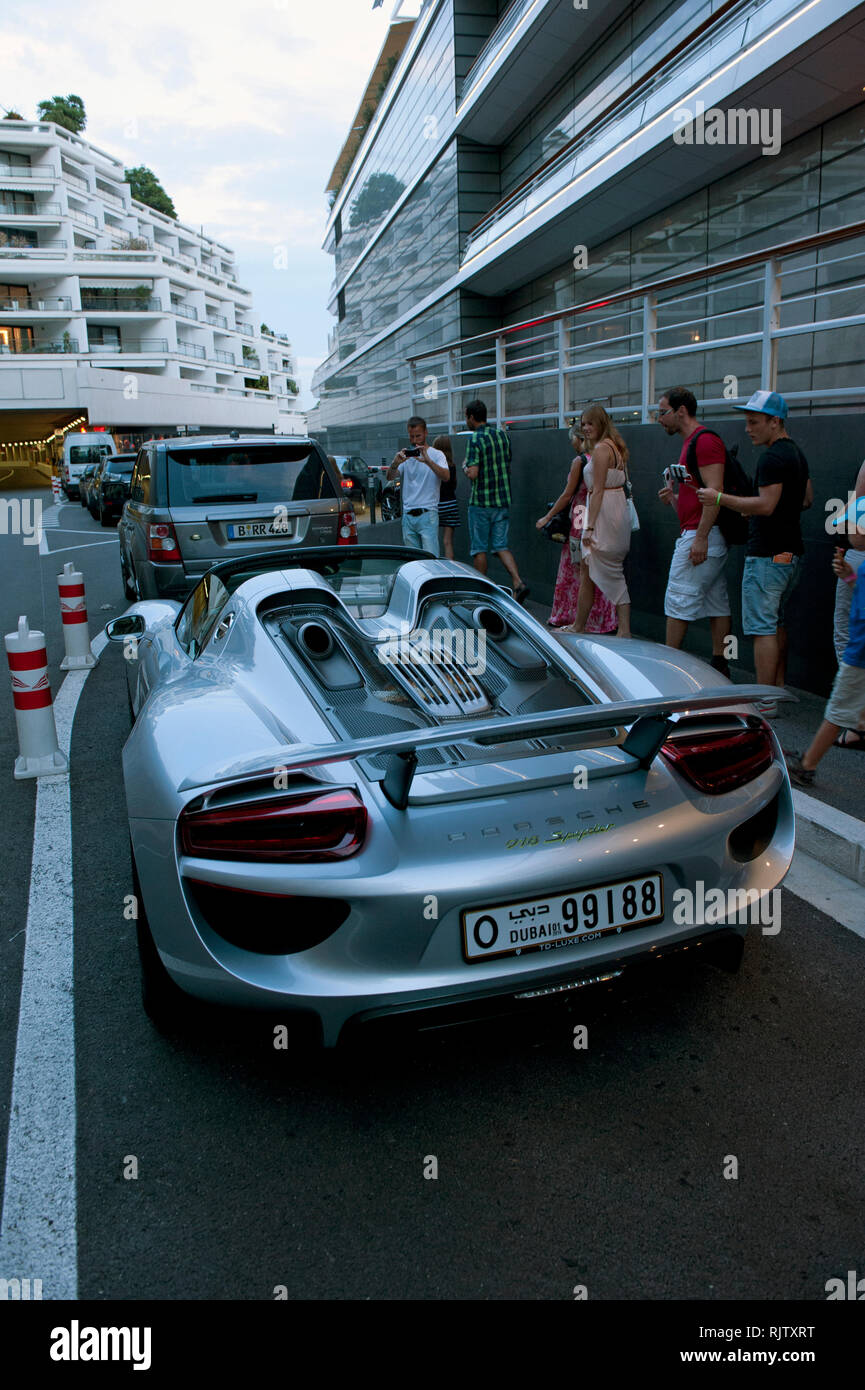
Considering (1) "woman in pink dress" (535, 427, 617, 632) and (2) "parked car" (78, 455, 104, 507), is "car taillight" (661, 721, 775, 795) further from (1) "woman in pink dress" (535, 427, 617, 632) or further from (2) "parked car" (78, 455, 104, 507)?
(2) "parked car" (78, 455, 104, 507)

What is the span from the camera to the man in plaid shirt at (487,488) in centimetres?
952

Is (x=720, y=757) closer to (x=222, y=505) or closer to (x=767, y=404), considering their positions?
(x=767, y=404)

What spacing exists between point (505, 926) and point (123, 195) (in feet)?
326

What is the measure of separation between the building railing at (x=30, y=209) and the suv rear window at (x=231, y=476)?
73.9m

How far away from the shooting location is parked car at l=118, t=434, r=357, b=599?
8359mm

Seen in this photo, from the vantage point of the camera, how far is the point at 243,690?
323cm

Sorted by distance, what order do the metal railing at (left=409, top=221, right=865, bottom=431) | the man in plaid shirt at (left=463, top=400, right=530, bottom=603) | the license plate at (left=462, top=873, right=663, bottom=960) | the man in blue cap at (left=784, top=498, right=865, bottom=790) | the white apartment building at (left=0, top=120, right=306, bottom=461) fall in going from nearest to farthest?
the license plate at (left=462, top=873, right=663, bottom=960), the man in blue cap at (left=784, top=498, right=865, bottom=790), the metal railing at (left=409, top=221, right=865, bottom=431), the man in plaid shirt at (left=463, top=400, right=530, bottom=603), the white apartment building at (left=0, top=120, right=306, bottom=461)

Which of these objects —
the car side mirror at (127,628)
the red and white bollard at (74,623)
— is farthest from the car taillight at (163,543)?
the car side mirror at (127,628)

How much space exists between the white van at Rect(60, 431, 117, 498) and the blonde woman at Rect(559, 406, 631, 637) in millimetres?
32550

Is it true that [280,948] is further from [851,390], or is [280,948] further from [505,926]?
[851,390]

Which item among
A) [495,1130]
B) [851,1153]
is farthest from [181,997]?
[851,1153]

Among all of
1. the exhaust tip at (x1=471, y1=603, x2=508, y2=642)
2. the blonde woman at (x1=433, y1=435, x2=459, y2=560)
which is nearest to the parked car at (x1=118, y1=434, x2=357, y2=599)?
the blonde woman at (x1=433, y1=435, x2=459, y2=560)

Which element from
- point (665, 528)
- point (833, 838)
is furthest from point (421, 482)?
point (833, 838)

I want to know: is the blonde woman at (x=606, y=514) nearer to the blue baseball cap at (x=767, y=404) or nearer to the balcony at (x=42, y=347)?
the blue baseball cap at (x=767, y=404)
